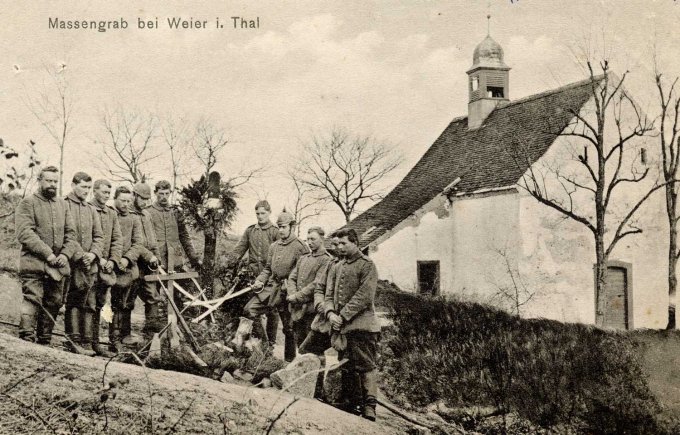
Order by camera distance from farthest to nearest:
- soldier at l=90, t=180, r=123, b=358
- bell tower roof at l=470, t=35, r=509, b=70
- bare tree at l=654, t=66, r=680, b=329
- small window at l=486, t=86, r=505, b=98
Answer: small window at l=486, t=86, r=505, b=98
bell tower roof at l=470, t=35, r=509, b=70
bare tree at l=654, t=66, r=680, b=329
soldier at l=90, t=180, r=123, b=358

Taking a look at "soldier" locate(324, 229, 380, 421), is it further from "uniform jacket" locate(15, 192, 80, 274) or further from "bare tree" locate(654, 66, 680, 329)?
"bare tree" locate(654, 66, 680, 329)

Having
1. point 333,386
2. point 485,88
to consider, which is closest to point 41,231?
point 333,386

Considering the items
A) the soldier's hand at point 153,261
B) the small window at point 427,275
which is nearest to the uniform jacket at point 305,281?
the soldier's hand at point 153,261

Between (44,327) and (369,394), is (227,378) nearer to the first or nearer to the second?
(369,394)

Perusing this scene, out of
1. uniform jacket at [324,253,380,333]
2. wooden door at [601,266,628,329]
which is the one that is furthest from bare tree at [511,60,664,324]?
uniform jacket at [324,253,380,333]

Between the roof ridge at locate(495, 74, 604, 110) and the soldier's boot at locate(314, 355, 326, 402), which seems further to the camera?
the roof ridge at locate(495, 74, 604, 110)

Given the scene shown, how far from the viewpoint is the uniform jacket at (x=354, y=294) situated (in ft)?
17.9

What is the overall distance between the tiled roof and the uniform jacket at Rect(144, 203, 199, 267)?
6066 millimetres

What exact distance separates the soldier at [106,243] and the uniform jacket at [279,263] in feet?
4.71

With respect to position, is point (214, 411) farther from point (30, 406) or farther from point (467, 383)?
point (467, 383)

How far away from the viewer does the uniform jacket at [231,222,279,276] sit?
7.09 meters

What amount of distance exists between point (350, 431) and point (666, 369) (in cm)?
508

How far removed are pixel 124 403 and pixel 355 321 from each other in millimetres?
1938

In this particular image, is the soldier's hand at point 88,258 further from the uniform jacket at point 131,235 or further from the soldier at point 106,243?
the uniform jacket at point 131,235
